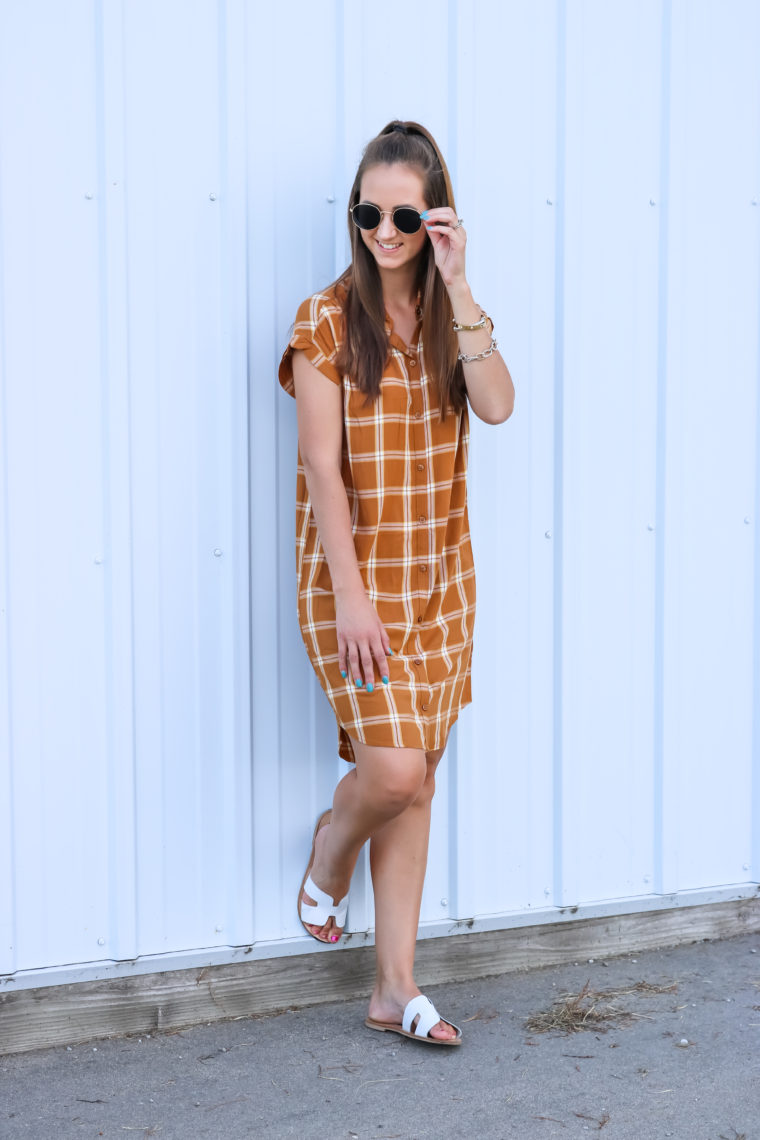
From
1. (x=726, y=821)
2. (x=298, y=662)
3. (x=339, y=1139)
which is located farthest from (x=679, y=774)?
(x=339, y=1139)

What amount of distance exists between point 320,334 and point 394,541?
1.47 feet

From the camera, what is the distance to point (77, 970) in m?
2.40

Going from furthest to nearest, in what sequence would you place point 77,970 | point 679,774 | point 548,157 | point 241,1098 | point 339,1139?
point 679,774 < point 548,157 < point 77,970 < point 241,1098 < point 339,1139

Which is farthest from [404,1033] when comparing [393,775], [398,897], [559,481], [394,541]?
[559,481]

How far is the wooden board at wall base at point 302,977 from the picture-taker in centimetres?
239

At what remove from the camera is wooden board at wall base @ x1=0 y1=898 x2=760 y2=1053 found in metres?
2.39

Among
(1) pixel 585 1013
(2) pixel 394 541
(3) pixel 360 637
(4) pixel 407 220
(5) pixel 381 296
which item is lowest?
(1) pixel 585 1013

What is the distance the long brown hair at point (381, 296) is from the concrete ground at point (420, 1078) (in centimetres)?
134

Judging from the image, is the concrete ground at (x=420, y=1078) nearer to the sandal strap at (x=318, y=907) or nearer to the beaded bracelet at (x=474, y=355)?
the sandal strap at (x=318, y=907)

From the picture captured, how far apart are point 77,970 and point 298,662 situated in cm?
79

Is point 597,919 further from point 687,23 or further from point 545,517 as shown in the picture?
point 687,23

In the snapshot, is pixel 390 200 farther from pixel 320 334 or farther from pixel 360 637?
pixel 360 637

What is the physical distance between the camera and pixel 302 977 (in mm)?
2625

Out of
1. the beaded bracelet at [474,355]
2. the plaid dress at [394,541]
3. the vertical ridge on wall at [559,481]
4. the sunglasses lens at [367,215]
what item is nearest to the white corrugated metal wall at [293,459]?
Answer: the vertical ridge on wall at [559,481]
